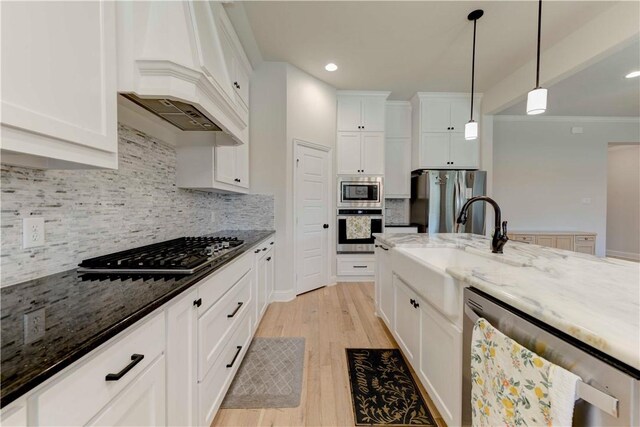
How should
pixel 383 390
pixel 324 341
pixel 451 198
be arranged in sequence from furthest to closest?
1. pixel 451 198
2. pixel 324 341
3. pixel 383 390

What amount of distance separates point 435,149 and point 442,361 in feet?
12.1

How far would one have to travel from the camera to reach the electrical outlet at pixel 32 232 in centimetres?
101

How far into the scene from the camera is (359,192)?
399 centimetres

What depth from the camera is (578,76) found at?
333cm

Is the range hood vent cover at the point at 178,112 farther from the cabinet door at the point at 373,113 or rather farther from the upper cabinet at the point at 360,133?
the cabinet door at the point at 373,113

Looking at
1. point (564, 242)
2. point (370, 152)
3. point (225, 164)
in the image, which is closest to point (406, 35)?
point (370, 152)

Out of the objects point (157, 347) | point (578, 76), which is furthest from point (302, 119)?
point (578, 76)

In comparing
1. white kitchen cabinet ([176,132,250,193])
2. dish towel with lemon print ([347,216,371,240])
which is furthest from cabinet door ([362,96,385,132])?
white kitchen cabinet ([176,132,250,193])

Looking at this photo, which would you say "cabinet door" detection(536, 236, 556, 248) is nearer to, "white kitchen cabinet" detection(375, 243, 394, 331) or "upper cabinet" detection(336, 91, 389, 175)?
"upper cabinet" detection(336, 91, 389, 175)

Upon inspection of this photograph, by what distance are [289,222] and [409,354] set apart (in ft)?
6.65

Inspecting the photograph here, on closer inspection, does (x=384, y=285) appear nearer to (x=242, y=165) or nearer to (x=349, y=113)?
(x=242, y=165)

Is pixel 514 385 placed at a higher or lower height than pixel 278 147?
lower

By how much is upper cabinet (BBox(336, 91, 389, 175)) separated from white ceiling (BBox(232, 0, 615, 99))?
413mm

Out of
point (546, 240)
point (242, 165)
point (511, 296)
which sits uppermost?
point (242, 165)
